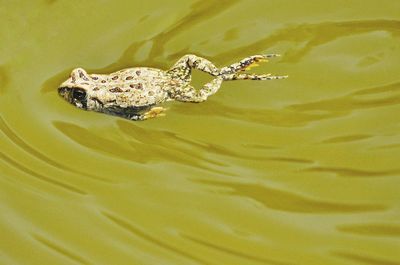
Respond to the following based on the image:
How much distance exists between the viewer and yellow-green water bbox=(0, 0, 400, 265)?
14.0 feet

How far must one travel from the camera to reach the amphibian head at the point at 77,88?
4.70m

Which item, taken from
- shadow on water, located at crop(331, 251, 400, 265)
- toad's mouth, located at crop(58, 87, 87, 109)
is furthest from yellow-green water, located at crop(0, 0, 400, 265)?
toad's mouth, located at crop(58, 87, 87, 109)

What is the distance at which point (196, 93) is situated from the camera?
4.84m

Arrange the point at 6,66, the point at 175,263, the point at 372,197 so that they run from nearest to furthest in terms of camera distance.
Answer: the point at 175,263
the point at 372,197
the point at 6,66

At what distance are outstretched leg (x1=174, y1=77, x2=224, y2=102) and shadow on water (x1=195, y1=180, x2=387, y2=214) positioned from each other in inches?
26.2

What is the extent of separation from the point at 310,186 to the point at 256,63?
112 cm

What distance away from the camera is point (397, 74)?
201 inches

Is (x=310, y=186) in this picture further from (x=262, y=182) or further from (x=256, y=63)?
(x=256, y=63)

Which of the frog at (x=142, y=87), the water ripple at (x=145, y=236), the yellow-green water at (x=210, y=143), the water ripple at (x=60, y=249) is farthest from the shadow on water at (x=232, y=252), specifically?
the frog at (x=142, y=87)

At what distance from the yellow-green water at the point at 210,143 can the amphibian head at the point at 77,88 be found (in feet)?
0.41

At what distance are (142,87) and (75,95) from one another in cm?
50

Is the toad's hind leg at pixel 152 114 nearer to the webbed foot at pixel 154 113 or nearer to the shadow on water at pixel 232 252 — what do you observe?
the webbed foot at pixel 154 113

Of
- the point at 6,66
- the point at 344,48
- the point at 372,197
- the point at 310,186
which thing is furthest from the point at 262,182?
the point at 6,66

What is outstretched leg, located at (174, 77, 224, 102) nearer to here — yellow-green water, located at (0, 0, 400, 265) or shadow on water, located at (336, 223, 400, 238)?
yellow-green water, located at (0, 0, 400, 265)
